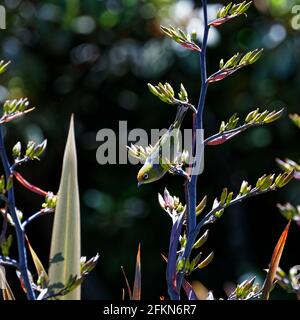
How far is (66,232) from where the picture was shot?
2.43 feet

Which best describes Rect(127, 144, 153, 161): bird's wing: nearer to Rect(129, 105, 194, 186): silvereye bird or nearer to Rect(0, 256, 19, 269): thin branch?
Rect(129, 105, 194, 186): silvereye bird

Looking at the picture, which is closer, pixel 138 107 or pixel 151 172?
pixel 151 172

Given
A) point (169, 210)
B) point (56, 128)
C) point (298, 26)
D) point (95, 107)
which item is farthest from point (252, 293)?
point (95, 107)

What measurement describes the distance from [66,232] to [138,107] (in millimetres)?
1970

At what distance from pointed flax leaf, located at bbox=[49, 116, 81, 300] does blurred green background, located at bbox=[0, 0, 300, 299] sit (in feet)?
5.10

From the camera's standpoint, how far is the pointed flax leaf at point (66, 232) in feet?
2.34

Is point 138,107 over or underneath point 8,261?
underneath

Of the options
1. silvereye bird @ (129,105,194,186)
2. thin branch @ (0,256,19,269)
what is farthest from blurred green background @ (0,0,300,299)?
thin branch @ (0,256,19,269)

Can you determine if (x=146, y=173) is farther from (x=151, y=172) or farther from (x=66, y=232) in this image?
(x=66, y=232)

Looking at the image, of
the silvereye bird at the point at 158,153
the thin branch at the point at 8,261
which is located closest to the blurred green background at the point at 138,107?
the silvereye bird at the point at 158,153

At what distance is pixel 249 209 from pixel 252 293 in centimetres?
218

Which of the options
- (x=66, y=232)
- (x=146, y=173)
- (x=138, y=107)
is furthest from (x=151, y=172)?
(x=138, y=107)

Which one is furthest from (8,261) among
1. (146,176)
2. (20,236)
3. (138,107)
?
(138,107)

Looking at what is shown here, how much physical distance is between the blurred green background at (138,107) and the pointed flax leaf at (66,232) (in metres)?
1.55
